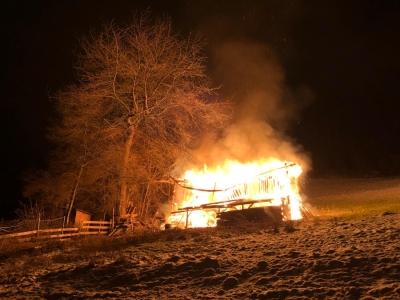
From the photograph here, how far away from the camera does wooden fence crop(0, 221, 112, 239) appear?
14.9 m

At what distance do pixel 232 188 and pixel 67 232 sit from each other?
7.19m

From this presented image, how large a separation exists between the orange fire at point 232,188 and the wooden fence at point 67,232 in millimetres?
3131

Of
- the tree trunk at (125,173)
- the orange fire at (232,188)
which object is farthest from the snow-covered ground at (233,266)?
the tree trunk at (125,173)

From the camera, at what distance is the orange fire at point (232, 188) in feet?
51.0

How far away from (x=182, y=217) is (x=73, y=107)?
859cm

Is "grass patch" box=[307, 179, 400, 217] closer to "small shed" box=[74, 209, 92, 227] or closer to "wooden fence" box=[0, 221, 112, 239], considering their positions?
"wooden fence" box=[0, 221, 112, 239]

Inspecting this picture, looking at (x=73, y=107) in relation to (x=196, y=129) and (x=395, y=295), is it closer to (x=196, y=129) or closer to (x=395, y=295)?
(x=196, y=129)

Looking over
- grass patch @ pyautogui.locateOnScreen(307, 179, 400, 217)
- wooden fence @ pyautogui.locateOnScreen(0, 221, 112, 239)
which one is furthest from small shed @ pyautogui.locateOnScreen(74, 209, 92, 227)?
grass patch @ pyautogui.locateOnScreen(307, 179, 400, 217)

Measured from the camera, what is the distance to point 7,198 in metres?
42.5

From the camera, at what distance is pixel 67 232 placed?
53.8ft

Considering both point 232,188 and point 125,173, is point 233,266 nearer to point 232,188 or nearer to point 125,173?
point 232,188

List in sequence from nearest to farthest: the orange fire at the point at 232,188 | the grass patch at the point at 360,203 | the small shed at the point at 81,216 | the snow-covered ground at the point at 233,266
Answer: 1. the snow-covered ground at the point at 233,266
2. the grass patch at the point at 360,203
3. the orange fire at the point at 232,188
4. the small shed at the point at 81,216

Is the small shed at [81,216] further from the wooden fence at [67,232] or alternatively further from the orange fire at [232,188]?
the orange fire at [232,188]

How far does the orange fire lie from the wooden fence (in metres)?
3.13
